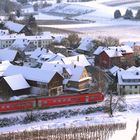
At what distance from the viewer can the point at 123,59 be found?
144ft

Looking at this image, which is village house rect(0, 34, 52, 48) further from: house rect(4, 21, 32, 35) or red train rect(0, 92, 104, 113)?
red train rect(0, 92, 104, 113)

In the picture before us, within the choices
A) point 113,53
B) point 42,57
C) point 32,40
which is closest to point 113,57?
point 113,53

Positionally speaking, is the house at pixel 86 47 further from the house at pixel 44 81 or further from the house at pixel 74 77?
the house at pixel 44 81

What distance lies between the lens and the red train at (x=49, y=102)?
2908cm

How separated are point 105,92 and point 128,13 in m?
61.1

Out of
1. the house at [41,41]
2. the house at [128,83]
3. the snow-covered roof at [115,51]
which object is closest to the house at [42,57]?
the snow-covered roof at [115,51]

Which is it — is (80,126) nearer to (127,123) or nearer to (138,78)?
(127,123)

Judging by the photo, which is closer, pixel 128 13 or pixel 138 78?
pixel 138 78

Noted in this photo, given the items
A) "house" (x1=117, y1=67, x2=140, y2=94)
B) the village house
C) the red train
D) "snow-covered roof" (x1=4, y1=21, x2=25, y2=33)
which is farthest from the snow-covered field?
the red train

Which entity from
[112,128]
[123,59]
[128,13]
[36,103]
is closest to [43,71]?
[36,103]

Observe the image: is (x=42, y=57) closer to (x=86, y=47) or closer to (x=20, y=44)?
(x=20, y=44)

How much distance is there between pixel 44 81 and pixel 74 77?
9.73 feet

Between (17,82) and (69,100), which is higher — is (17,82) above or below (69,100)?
above

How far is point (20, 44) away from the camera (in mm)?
51094
